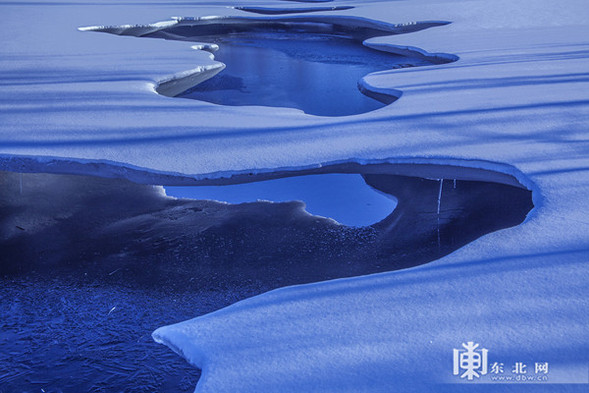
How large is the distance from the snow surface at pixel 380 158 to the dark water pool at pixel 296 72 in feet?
0.86

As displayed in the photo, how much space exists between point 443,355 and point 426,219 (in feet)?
3.78

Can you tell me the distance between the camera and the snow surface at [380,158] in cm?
169

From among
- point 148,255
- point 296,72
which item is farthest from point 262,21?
point 148,255

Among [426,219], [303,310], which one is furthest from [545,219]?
[303,310]

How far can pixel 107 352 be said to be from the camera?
193 cm

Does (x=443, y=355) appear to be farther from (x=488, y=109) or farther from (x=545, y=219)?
(x=488, y=109)

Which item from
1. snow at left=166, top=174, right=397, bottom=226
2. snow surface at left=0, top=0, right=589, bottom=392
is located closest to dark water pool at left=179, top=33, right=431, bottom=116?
snow surface at left=0, top=0, right=589, bottom=392

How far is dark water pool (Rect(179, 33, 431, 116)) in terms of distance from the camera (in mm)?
4707

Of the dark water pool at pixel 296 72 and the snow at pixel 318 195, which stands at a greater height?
the dark water pool at pixel 296 72

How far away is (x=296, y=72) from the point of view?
5910 mm

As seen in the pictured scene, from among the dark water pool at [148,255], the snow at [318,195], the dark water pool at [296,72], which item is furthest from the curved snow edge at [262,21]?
the dark water pool at [148,255]

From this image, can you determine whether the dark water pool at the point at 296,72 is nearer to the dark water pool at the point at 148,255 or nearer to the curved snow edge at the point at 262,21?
the curved snow edge at the point at 262,21

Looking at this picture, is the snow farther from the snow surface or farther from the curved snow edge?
the curved snow edge

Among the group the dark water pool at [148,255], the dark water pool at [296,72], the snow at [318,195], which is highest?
the dark water pool at [296,72]
